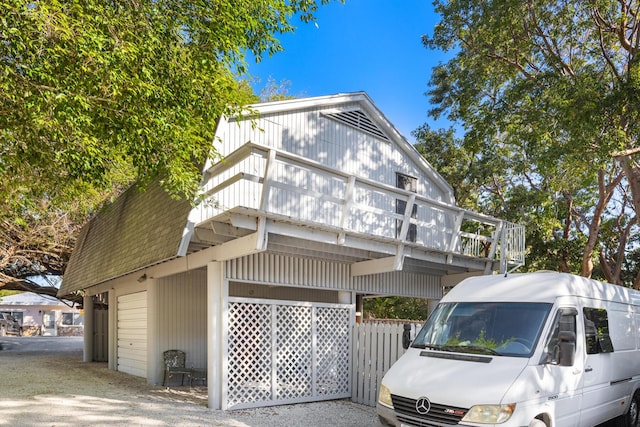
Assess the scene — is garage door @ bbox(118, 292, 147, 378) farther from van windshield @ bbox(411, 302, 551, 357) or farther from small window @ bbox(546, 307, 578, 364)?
small window @ bbox(546, 307, 578, 364)

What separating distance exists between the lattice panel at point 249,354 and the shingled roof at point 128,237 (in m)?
1.88

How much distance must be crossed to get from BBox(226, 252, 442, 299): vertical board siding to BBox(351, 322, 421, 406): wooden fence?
1.20 metres

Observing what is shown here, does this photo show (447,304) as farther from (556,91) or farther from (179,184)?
(556,91)

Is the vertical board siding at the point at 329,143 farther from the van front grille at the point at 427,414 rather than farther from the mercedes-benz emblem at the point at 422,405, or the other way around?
A: the mercedes-benz emblem at the point at 422,405

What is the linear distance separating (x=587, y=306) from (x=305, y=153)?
740 centimetres

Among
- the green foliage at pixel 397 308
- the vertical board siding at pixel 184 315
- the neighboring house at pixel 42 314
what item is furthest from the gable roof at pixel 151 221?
the neighboring house at pixel 42 314

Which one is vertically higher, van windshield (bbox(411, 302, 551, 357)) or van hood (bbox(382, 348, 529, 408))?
van windshield (bbox(411, 302, 551, 357))

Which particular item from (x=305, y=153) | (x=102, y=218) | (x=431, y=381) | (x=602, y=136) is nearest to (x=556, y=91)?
(x=602, y=136)

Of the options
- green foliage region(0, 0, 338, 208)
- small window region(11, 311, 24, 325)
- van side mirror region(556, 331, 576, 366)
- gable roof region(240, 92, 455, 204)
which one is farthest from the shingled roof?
small window region(11, 311, 24, 325)

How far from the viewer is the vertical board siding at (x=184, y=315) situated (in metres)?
12.9

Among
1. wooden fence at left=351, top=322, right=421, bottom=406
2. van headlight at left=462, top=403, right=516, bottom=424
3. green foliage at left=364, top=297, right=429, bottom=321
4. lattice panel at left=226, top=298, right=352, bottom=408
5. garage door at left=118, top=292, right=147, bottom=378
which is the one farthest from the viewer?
green foliage at left=364, top=297, right=429, bottom=321

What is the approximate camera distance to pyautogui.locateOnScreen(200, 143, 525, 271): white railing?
850 centimetres

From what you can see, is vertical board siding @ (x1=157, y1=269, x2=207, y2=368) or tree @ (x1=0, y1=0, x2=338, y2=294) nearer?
tree @ (x1=0, y1=0, x2=338, y2=294)

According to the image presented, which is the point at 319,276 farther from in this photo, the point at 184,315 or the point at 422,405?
the point at 422,405
